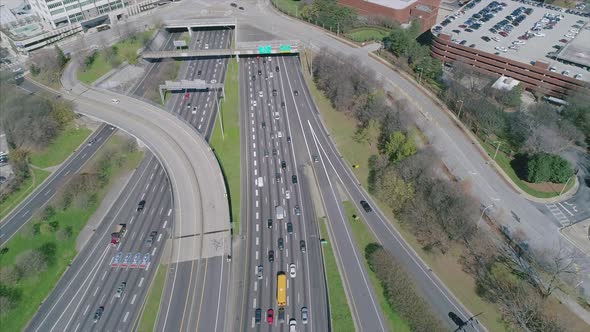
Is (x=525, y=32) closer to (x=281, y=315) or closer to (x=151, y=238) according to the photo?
(x=281, y=315)

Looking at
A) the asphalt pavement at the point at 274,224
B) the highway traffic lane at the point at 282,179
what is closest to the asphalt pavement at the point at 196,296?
the asphalt pavement at the point at 274,224

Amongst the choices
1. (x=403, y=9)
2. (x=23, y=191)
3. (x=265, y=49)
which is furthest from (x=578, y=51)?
(x=23, y=191)

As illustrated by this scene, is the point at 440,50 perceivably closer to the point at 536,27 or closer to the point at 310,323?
the point at 536,27

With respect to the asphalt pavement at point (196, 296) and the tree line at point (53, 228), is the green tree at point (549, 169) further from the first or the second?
the tree line at point (53, 228)

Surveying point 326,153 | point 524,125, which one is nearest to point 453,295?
point 326,153

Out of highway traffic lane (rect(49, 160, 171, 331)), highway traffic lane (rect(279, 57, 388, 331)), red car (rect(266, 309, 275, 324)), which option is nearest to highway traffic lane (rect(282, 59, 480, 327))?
highway traffic lane (rect(279, 57, 388, 331))

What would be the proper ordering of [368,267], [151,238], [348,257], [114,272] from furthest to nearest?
[151,238]
[348,257]
[368,267]
[114,272]
